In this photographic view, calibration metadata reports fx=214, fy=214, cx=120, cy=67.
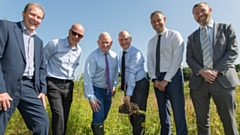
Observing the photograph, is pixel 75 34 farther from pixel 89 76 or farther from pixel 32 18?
pixel 32 18

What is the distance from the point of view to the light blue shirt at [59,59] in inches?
153

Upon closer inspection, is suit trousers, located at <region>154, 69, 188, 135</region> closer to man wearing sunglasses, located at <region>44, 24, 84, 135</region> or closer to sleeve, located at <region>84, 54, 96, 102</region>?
sleeve, located at <region>84, 54, 96, 102</region>

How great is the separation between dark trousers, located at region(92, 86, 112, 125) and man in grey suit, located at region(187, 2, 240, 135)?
154cm

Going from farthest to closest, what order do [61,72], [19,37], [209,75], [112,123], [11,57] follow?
[112,123], [61,72], [209,75], [19,37], [11,57]

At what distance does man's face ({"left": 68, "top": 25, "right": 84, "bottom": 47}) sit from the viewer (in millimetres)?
3980

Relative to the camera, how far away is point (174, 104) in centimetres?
Answer: 365

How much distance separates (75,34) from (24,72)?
1283 millimetres

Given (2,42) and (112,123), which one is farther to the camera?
(112,123)

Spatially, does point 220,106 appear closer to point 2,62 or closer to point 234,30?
point 234,30

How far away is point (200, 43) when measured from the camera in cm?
356

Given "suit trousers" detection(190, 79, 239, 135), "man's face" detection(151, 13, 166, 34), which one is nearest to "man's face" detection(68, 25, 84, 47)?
"man's face" detection(151, 13, 166, 34)

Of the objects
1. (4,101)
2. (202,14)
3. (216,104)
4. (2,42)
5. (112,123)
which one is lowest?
(112,123)

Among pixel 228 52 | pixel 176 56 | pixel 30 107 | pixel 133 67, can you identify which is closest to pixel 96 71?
pixel 133 67

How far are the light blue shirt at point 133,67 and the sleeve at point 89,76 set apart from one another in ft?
2.05
